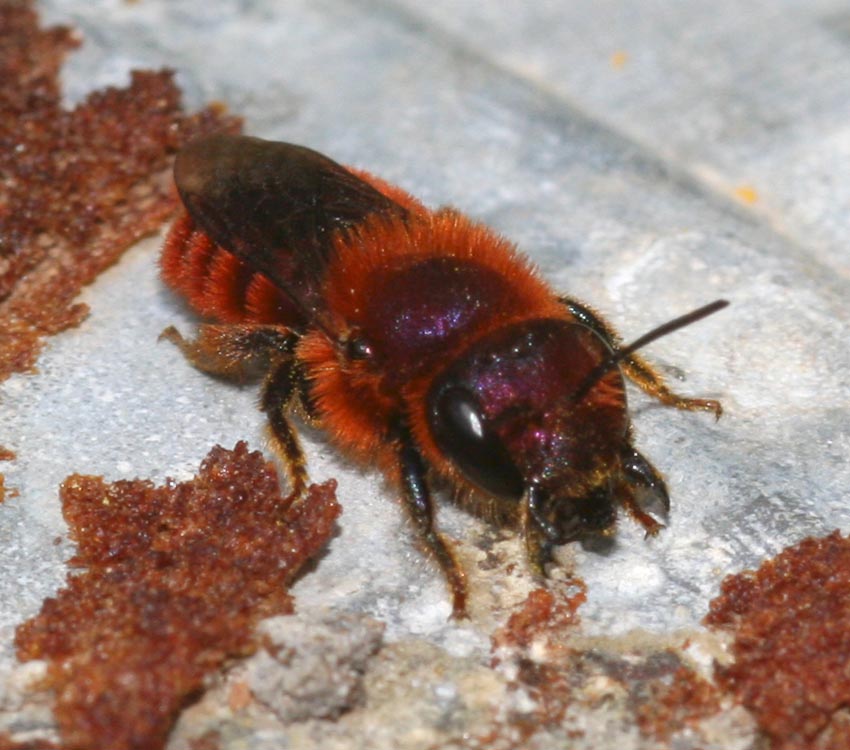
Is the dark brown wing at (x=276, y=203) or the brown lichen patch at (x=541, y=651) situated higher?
the dark brown wing at (x=276, y=203)

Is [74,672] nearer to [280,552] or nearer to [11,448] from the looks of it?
[280,552]

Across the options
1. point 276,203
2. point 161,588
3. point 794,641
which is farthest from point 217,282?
point 794,641

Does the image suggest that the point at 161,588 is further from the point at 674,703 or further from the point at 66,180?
the point at 66,180

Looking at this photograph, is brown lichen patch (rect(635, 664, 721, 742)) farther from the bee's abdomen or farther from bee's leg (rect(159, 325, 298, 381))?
the bee's abdomen

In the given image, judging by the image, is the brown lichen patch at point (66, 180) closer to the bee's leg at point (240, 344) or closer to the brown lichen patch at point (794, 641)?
the bee's leg at point (240, 344)

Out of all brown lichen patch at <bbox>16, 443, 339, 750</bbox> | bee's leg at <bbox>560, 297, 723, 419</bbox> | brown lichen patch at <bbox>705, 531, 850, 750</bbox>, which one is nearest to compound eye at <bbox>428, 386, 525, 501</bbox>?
brown lichen patch at <bbox>16, 443, 339, 750</bbox>

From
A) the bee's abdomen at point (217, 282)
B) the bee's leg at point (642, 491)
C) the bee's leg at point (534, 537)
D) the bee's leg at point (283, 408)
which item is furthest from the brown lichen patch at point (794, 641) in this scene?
the bee's abdomen at point (217, 282)

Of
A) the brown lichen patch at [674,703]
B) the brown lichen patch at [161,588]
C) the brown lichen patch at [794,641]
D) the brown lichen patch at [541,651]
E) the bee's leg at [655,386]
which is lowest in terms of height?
the brown lichen patch at [161,588]
